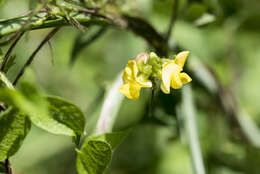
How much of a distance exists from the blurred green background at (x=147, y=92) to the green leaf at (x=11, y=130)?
54 cm

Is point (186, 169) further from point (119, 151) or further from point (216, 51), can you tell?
point (216, 51)

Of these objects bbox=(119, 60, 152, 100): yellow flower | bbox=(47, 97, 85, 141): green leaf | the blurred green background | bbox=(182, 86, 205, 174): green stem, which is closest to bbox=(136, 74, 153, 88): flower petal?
bbox=(119, 60, 152, 100): yellow flower

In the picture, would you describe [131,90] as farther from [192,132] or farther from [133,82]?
[192,132]

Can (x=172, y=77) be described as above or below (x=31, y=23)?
below

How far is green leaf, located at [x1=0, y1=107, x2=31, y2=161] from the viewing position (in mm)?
453

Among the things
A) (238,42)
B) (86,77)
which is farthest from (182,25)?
(86,77)

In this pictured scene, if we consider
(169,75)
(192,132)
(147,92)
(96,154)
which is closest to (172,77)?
(169,75)

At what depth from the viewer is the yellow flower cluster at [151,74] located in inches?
21.4

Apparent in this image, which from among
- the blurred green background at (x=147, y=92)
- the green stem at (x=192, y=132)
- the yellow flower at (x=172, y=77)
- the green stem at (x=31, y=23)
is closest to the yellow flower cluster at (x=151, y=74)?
the yellow flower at (x=172, y=77)

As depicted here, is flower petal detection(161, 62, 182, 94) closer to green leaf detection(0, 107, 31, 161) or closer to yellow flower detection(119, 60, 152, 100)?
yellow flower detection(119, 60, 152, 100)

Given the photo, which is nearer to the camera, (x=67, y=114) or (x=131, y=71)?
(x=67, y=114)

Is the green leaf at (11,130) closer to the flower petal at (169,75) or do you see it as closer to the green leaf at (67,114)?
the green leaf at (67,114)

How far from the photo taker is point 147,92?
144cm

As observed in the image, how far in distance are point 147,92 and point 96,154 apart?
0.96 metres
